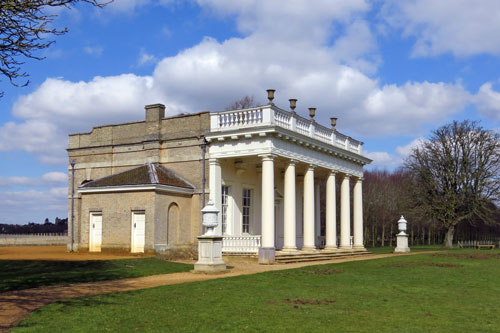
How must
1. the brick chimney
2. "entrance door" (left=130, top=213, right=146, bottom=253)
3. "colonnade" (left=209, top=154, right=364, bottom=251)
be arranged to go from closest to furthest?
"colonnade" (left=209, top=154, right=364, bottom=251) → "entrance door" (left=130, top=213, right=146, bottom=253) → the brick chimney

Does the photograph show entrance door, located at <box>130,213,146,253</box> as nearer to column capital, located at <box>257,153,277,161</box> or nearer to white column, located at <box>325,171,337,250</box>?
→ column capital, located at <box>257,153,277,161</box>

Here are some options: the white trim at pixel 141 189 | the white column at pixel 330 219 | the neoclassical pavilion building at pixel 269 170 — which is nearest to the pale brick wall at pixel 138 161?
the white trim at pixel 141 189

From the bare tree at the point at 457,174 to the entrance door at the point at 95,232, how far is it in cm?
2574

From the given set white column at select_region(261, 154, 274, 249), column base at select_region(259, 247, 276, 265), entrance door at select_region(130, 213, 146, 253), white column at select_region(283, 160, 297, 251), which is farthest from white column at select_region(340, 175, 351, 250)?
entrance door at select_region(130, 213, 146, 253)

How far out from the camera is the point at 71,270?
60.9 feet

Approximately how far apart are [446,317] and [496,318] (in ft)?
3.18

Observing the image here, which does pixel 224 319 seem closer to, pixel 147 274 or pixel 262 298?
pixel 262 298

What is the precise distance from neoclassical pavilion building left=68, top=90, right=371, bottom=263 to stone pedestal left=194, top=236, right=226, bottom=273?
5.03 m

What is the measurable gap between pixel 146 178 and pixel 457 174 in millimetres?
25741

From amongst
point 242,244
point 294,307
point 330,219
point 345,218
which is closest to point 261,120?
point 242,244

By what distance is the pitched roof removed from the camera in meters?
25.2

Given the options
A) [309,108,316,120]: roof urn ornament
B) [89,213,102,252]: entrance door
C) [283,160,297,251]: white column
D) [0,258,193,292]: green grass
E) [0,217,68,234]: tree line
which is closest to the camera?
[0,258,193,292]: green grass

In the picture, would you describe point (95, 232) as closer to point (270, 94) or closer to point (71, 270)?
point (71, 270)

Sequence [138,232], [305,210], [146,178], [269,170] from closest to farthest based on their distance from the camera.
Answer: [269,170]
[138,232]
[146,178]
[305,210]
